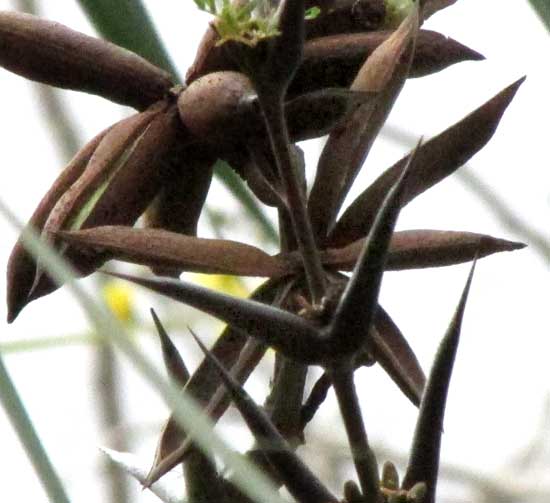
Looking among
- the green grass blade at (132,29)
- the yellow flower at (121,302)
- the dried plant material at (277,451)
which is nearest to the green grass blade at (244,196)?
the green grass blade at (132,29)

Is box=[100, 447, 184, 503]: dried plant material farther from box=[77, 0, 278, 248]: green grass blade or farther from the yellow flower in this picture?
the yellow flower

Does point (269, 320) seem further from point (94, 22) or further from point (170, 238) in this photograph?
point (94, 22)

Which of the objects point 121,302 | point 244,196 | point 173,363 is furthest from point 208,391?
point 121,302

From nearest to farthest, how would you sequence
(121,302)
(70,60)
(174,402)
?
(174,402) < (70,60) < (121,302)

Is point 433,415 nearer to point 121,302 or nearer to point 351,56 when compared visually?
point 351,56

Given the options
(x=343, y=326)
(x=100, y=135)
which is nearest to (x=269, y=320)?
(x=343, y=326)

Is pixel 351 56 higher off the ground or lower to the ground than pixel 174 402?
higher

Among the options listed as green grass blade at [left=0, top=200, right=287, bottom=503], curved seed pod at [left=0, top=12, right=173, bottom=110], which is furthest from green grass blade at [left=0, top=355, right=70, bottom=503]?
curved seed pod at [left=0, top=12, right=173, bottom=110]
